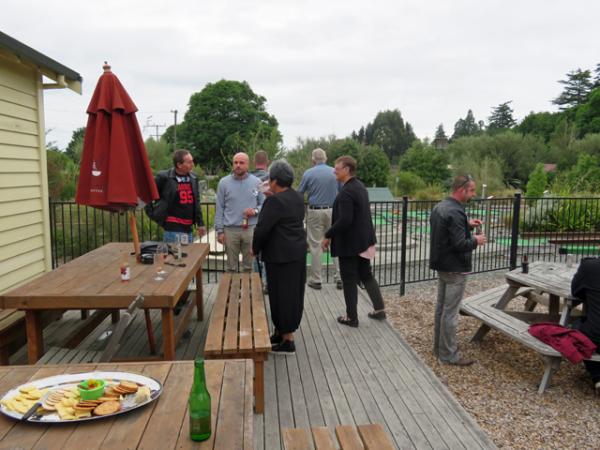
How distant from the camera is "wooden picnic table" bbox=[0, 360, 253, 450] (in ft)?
5.35

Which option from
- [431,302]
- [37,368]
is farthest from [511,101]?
[37,368]

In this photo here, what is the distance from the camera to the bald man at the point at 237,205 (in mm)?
5547

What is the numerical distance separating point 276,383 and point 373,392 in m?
0.75

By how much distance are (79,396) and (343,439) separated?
128cm

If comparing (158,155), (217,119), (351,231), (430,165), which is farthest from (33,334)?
(217,119)

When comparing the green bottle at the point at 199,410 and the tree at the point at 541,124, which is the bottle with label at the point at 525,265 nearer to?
the green bottle at the point at 199,410

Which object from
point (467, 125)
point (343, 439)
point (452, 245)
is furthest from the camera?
point (467, 125)

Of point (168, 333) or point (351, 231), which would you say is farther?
point (351, 231)

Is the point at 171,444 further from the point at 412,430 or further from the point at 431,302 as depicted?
the point at 431,302

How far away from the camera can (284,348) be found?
14.1ft

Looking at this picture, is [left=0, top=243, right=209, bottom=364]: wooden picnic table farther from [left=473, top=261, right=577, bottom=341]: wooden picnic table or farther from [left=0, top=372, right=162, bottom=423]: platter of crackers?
[left=473, top=261, right=577, bottom=341]: wooden picnic table

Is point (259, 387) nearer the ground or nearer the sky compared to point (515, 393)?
nearer the sky

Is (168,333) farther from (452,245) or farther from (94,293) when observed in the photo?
(452,245)

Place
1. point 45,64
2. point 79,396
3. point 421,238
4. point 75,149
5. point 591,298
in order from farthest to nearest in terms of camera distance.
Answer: point 75,149, point 421,238, point 45,64, point 591,298, point 79,396
